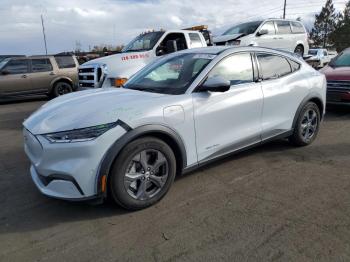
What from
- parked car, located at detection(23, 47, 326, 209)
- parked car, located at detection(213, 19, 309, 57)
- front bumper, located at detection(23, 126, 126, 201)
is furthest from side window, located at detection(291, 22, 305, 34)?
front bumper, located at detection(23, 126, 126, 201)

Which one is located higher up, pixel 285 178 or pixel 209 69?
pixel 209 69

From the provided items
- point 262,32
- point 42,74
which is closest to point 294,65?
point 262,32

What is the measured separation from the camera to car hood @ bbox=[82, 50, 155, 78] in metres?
8.18

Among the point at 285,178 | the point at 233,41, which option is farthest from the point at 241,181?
the point at 233,41

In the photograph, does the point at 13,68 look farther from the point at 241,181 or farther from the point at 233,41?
the point at 241,181

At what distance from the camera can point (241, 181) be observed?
421 centimetres

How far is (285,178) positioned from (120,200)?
2.05 m


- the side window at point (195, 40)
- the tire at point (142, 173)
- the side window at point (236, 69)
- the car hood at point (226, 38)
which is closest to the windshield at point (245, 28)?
the car hood at point (226, 38)

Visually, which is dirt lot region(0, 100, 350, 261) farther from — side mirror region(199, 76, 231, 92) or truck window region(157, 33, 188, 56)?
truck window region(157, 33, 188, 56)

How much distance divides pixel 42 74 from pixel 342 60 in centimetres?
991

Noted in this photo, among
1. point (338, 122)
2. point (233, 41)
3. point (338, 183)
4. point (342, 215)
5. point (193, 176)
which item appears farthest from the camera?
point (233, 41)

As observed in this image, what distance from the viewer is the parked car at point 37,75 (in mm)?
12344

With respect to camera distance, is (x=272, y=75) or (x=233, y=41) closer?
(x=272, y=75)

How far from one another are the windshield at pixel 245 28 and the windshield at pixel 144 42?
3.82m
